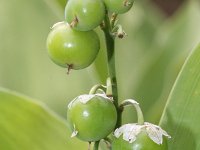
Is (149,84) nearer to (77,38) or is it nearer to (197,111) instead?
(197,111)

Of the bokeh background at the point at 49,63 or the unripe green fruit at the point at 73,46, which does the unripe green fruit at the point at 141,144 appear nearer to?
the unripe green fruit at the point at 73,46

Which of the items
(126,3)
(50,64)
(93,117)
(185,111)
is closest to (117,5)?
(126,3)

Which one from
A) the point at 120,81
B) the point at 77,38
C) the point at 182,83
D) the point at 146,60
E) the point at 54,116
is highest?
the point at 77,38

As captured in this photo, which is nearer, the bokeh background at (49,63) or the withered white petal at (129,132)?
the withered white petal at (129,132)

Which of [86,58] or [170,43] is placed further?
[170,43]

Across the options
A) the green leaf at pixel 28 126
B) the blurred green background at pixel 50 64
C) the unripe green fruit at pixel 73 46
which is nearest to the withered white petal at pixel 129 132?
the unripe green fruit at pixel 73 46

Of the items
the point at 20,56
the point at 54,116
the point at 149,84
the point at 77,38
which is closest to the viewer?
the point at 77,38

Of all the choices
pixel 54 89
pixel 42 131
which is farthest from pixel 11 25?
pixel 42 131

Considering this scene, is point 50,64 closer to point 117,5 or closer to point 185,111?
point 185,111
